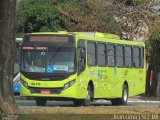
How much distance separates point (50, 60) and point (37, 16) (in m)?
21.5

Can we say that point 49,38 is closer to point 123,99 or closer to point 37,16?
point 123,99

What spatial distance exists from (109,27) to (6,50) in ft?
87.3

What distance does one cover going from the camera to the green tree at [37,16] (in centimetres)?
4472

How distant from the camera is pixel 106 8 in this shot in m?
40.7

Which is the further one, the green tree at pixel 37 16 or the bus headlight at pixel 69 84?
the green tree at pixel 37 16

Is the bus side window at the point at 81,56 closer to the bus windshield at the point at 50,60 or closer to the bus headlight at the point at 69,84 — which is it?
the bus windshield at the point at 50,60

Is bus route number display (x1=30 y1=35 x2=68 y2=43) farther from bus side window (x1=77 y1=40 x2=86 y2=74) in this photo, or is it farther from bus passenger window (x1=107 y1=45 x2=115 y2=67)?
bus passenger window (x1=107 y1=45 x2=115 y2=67)

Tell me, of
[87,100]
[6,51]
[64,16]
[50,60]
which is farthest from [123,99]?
[6,51]

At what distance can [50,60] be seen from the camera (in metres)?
24.1

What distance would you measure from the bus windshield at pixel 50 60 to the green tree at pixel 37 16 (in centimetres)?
1987

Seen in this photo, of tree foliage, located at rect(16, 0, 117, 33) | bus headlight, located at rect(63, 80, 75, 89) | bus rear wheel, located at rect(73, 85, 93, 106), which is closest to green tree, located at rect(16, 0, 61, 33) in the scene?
tree foliage, located at rect(16, 0, 117, 33)

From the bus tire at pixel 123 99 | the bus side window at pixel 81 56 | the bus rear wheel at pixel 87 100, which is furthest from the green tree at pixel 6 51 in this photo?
the bus tire at pixel 123 99

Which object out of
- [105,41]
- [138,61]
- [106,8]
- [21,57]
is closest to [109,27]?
[106,8]

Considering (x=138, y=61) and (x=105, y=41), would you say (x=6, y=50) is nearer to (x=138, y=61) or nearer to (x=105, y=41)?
(x=105, y=41)
